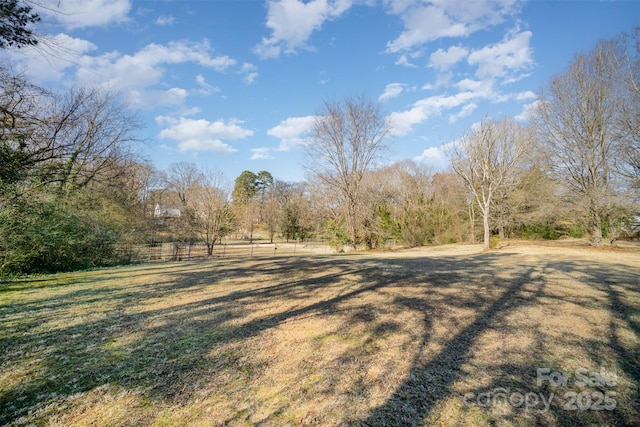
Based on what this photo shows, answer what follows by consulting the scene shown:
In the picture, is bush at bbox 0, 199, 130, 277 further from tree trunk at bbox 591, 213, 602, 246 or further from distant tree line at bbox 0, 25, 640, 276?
tree trunk at bbox 591, 213, 602, 246

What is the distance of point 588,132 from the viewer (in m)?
17.0

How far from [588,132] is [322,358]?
22.1 meters

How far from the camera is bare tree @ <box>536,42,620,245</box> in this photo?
16.0 metres

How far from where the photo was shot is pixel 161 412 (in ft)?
7.37

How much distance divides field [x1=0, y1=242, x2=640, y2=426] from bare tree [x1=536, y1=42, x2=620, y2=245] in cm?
1438

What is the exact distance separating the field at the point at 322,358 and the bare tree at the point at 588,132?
14.4 metres

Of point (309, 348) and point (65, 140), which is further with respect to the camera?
point (65, 140)

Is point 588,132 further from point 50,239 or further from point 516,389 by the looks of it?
point 50,239

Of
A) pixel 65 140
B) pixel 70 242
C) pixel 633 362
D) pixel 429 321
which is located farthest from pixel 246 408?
pixel 65 140

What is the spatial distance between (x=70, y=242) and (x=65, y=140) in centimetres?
691

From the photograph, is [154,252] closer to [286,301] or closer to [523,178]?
[286,301]

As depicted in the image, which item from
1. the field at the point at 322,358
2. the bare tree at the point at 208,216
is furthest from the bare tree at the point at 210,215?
the field at the point at 322,358

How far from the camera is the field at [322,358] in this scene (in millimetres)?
2279

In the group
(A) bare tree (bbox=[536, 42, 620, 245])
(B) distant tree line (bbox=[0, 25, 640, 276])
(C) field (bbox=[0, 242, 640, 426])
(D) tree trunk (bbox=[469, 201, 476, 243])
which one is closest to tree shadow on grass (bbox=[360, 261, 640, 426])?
(C) field (bbox=[0, 242, 640, 426])
